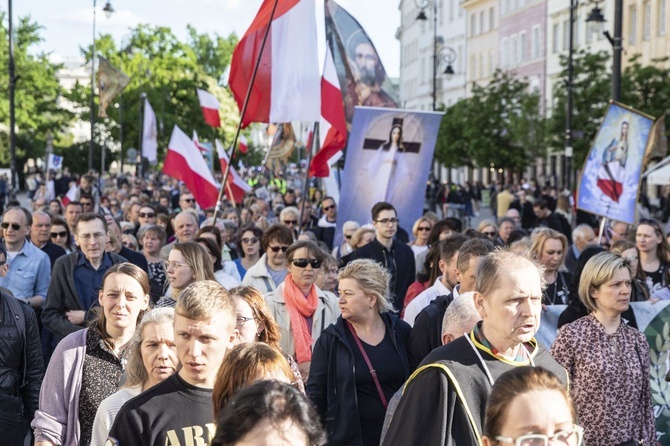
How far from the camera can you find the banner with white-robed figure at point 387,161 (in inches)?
555

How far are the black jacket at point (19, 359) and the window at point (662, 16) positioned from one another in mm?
43545

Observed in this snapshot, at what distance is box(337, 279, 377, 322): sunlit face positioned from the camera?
640cm

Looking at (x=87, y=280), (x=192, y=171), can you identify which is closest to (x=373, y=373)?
(x=87, y=280)

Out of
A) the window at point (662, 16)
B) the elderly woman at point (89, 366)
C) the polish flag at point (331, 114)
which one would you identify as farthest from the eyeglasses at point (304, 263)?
the window at point (662, 16)

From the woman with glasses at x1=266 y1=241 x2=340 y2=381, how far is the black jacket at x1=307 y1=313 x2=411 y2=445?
3.55 feet

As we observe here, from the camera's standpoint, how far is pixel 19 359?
6.90m

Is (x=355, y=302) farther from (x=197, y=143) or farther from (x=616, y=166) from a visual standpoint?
(x=197, y=143)

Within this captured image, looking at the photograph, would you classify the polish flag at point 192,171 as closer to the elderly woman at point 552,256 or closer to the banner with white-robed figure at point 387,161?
the banner with white-robed figure at point 387,161

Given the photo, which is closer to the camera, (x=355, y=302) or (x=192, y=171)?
(x=355, y=302)

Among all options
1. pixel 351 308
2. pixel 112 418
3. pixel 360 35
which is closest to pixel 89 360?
pixel 112 418

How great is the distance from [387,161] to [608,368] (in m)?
8.42

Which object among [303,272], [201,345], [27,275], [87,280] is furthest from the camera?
[27,275]

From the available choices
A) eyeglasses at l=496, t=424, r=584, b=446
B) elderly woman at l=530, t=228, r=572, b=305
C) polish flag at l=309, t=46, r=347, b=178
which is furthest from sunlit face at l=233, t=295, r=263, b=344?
polish flag at l=309, t=46, r=347, b=178

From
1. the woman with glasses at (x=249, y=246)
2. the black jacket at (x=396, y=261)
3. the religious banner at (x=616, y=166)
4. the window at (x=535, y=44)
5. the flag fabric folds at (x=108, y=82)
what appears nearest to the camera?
the black jacket at (x=396, y=261)
